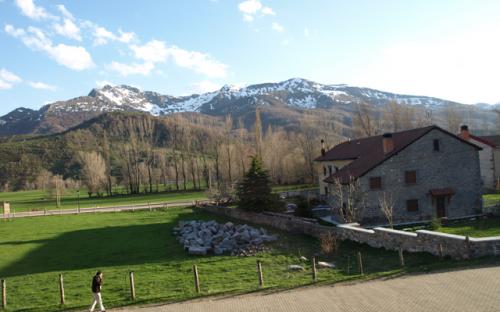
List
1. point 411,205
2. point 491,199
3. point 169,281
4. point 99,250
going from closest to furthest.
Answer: point 169,281, point 99,250, point 411,205, point 491,199

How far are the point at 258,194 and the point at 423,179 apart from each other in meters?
14.4

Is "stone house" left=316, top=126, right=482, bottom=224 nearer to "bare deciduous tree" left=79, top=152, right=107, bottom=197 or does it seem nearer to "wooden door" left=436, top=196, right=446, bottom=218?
"wooden door" left=436, top=196, right=446, bottom=218

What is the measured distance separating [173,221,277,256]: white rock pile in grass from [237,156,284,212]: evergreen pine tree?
705cm

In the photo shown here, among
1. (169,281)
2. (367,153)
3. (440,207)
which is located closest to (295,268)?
(169,281)

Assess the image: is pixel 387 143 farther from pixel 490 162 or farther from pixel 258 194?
pixel 490 162

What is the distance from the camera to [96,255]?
82.7 ft

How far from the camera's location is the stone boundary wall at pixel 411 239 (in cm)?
1689

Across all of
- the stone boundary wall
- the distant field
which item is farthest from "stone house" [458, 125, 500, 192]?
the stone boundary wall

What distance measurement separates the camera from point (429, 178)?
32.9 metres

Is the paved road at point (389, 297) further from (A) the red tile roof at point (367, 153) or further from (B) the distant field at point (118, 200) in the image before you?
(B) the distant field at point (118, 200)

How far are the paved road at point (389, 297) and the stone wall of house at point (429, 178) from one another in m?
17.5

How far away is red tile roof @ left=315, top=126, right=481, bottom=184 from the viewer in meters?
32.8

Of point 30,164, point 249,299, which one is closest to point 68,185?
point 30,164

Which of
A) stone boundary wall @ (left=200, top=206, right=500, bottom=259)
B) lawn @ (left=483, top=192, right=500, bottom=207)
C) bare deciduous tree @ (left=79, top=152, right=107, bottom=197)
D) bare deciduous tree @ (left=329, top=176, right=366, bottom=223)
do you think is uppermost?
bare deciduous tree @ (left=79, top=152, right=107, bottom=197)
